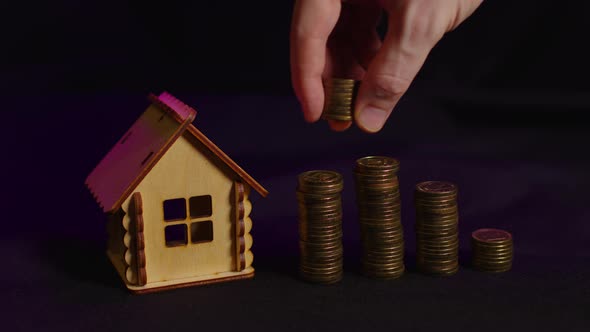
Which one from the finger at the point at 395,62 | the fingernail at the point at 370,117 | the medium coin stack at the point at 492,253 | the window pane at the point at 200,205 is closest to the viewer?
the finger at the point at 395,62

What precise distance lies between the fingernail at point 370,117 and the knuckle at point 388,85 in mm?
62

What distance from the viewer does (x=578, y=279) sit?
3590mm

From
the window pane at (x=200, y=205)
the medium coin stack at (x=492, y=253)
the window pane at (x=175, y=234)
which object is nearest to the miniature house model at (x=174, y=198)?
the window pane at (x=200, y=205)

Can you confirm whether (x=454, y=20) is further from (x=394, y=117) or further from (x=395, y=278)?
(x=394, y=117)

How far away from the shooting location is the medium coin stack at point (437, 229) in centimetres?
A: 361

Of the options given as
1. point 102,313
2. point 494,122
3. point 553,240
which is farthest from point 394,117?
point 102,313

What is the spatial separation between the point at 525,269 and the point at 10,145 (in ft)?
8.98

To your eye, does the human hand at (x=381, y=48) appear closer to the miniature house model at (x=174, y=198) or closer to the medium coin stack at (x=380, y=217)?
the medium coin stack at (x=380, y=217)

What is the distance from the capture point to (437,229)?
3.62 metres

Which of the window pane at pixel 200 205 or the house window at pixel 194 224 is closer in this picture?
the house window at pixel 194 224

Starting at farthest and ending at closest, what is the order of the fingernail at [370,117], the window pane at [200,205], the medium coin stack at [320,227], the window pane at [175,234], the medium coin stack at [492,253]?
the window pane at [175,234]
the window pane at [200,205]
the medium coin stack at [492,253]
the medium coin stack at [320,227]
the fingernail at [370,117]

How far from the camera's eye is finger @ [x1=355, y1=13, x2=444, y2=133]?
10.8 feet

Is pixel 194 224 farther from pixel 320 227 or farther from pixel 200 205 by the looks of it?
pixel 320 227

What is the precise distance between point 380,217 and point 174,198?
72 centimetres
